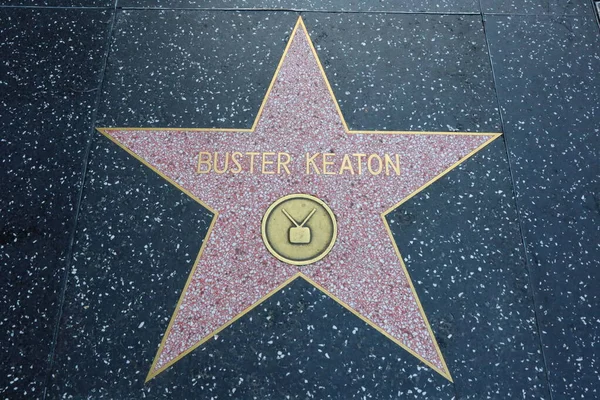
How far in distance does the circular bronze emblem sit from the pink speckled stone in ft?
0.09

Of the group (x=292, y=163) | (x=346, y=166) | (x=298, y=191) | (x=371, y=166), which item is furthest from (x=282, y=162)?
→ (x=371, y=166)

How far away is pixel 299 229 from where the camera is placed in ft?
5.47

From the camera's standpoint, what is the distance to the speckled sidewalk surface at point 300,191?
1.53m

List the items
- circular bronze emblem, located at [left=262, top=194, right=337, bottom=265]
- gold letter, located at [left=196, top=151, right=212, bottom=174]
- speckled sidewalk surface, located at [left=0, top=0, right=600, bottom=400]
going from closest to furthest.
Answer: speckled sidewalk surface, located at [left=0, top=0, right=600, bottom=400] < circular bronze emblem, located at [left=262, top=194, right=337, bottom=265] < gold letter, located at [left=196, top=151, right=212, bottom=174]

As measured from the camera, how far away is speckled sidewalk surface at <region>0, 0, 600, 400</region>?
153 cm

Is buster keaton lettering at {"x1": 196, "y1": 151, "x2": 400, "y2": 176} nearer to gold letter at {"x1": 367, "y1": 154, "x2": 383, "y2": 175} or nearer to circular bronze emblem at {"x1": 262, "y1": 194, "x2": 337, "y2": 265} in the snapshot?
gold letter at {"x1": 367, "y1": 154, "x2": 383, "y2": 175}

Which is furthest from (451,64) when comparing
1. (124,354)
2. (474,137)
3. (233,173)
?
(124,354)

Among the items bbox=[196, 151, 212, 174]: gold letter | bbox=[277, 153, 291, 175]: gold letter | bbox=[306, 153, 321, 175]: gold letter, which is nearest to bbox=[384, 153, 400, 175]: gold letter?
bbox=[306, 153, 321, 175]: gold letter

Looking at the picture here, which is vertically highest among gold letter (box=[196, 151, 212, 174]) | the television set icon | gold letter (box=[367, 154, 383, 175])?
gold letter (box=[367, 154, 383, 175])

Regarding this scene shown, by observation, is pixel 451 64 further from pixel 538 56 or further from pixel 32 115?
pixel 32 115

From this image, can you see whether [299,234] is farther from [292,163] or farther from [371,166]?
[371,166]

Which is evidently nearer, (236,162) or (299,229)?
(299,229)

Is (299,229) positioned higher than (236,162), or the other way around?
(236,162)

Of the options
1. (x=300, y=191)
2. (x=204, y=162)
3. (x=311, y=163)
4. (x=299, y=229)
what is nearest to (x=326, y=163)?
(x=311, y=163)
